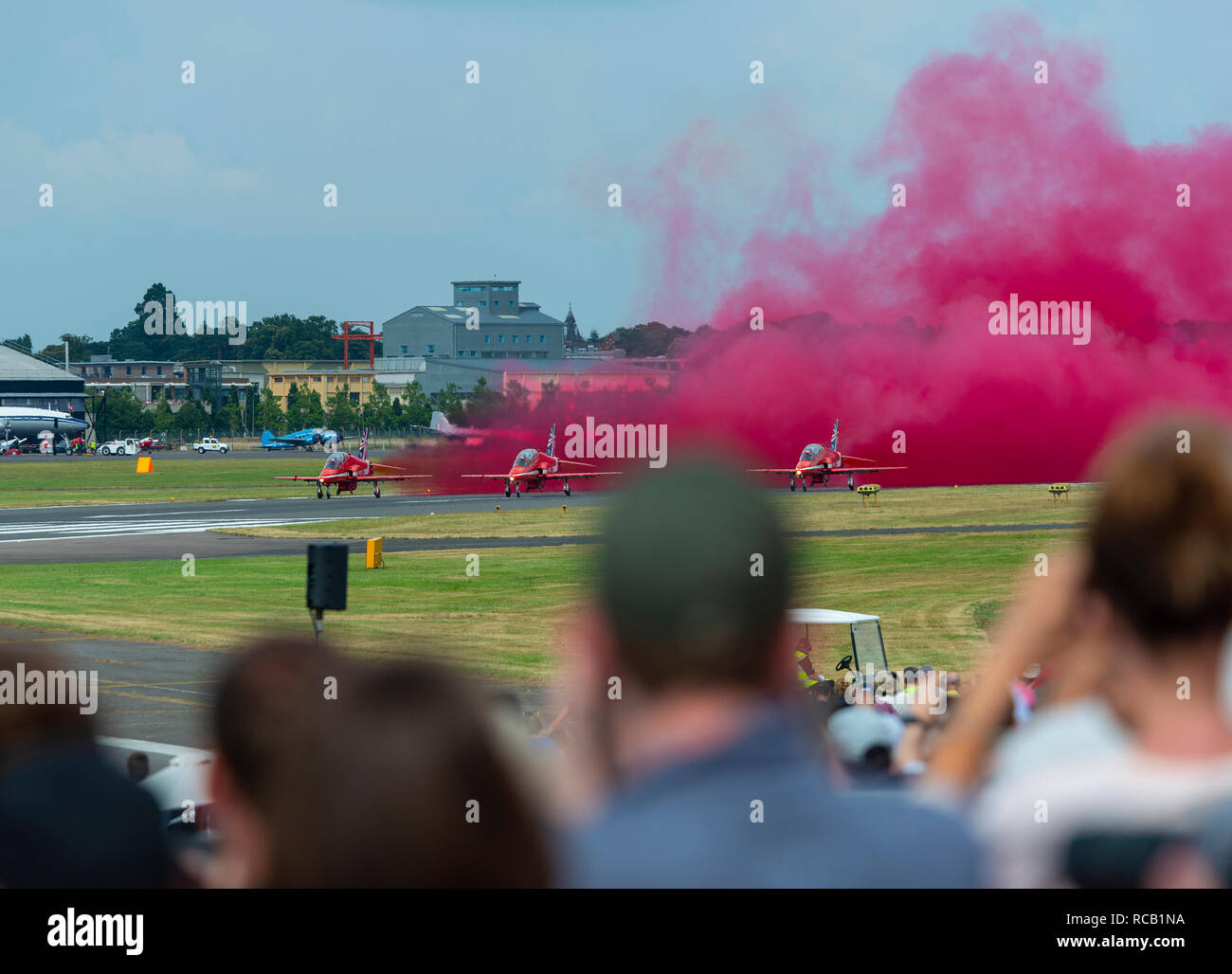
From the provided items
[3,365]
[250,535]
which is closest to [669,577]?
[250,535]

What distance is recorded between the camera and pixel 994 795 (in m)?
3.05

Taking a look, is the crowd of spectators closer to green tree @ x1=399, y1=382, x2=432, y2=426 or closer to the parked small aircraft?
green tree @ x1=399, y1=382, x2=432, y2=426

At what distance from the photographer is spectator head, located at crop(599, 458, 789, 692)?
2.47 meters

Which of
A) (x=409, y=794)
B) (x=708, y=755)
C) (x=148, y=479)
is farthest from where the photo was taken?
(x=148, y=479)

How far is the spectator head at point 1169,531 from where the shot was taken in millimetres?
2822

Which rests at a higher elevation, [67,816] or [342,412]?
[342,412]

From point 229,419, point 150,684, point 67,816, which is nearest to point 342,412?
point 229,419

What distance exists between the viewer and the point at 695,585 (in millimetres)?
2467

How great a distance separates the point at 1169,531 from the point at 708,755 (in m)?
1.16

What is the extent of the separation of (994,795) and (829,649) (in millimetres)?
23115

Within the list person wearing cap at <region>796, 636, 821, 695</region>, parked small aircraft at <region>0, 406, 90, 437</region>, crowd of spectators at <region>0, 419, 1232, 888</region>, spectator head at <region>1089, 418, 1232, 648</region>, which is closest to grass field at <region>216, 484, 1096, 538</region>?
person wearing cap at <region>796, 636, 821, 695</region>

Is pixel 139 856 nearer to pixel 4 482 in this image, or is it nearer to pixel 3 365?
pixel 4 482

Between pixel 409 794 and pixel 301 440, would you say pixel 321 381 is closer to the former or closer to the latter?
pixel 301 440

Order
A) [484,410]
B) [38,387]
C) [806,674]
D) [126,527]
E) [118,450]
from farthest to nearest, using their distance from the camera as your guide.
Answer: [38,387] < [118,450] < [484,410] < [126,527] < [806,674]
